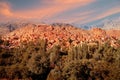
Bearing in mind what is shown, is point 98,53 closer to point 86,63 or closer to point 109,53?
point 109,53

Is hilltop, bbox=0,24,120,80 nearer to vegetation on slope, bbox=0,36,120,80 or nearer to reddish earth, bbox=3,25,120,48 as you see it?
vegetation on slope, bbox=0,36,120,80

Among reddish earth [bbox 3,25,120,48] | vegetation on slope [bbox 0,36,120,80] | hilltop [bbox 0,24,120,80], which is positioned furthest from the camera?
reddish earth [bbox 3,25,120,48]

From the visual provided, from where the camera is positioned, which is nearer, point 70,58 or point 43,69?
point 43,69

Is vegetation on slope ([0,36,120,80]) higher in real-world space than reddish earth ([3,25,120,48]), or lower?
lower

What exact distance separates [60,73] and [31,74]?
491 inches

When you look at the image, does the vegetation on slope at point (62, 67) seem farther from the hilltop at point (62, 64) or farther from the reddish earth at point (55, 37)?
the reddish earth at point (55, 37)

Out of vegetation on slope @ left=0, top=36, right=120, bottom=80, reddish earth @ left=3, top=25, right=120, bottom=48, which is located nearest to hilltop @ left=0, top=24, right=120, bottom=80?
vegetation on slope @ left=0, top=36, right=120, bottom=80

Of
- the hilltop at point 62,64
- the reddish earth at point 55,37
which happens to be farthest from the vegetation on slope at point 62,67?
the reddish earth at point 55,37

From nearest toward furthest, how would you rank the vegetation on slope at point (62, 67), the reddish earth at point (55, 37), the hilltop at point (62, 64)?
the vegetation on slope at point (62, 67)
the hilltop at point (62, 64)
the reddish earth at point (55, 37)

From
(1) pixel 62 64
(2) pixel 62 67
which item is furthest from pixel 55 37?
(2) pixel 62 67

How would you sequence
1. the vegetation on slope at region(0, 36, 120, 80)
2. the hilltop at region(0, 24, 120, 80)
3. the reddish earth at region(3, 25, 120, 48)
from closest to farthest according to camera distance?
1. the vegetation on slope at region(0, 36, 120, 80)
2. the hilltop at region(0, 24, 120, 80)
3. the reddish earth at region(3, 25, 120, 48)

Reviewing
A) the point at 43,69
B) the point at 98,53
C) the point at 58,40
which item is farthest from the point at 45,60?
the point at 58,40

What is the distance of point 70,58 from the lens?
95562 millimetres

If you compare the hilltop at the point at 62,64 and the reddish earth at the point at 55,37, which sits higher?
the reddish earth at the point at 55,37
